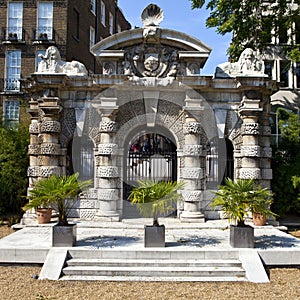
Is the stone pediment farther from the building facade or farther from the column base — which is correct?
the column base

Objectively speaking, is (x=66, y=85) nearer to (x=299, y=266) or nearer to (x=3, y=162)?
(x=3, y=162)

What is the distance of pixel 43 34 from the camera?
22891 mm

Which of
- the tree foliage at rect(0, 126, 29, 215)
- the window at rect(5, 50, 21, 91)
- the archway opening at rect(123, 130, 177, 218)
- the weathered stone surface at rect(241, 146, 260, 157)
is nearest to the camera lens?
the weathered stone surface at rect(241, 146, 260, 157)

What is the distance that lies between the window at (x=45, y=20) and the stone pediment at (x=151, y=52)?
1230 cm

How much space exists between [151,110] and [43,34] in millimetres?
13714

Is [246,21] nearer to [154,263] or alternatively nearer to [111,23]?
[154,263]

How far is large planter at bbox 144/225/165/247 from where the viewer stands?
8.55m

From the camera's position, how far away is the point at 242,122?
1230 centimetres

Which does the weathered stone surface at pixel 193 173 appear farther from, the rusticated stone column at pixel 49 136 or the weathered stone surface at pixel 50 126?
the weathered stone surface at pixel 50 126

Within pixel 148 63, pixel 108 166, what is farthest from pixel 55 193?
pixel 148 63

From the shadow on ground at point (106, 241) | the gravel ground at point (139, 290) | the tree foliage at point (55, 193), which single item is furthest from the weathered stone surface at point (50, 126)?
the gravel ground at point (139, 290)

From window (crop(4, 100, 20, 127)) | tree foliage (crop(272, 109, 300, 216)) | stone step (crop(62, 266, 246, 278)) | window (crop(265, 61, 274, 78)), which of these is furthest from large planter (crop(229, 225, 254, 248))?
window (crop(4, 100, 20, 127))

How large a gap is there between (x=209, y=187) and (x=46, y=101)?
239 inches

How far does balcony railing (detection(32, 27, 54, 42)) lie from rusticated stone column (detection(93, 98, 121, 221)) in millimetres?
12775
